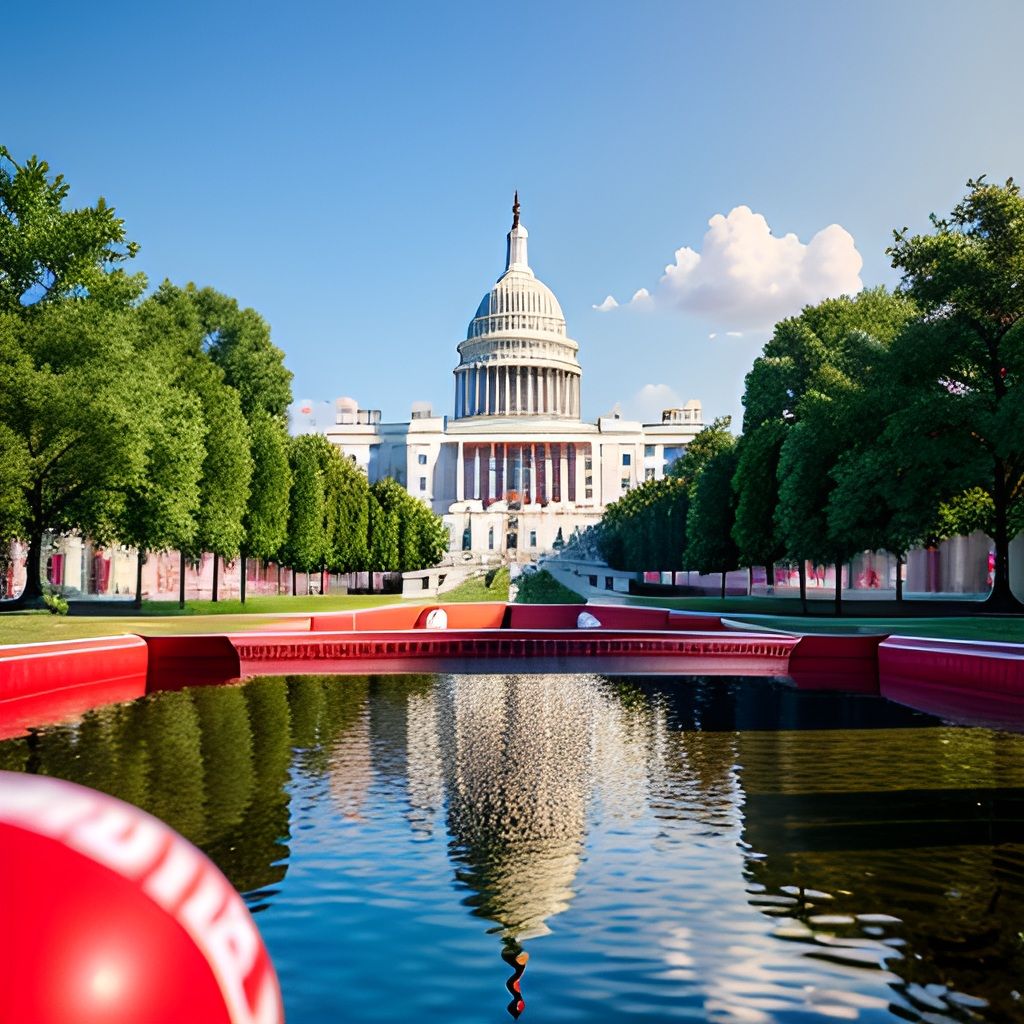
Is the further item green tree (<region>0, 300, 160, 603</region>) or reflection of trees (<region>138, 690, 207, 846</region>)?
green tree (<region>0, 300, 160, 603</region>)

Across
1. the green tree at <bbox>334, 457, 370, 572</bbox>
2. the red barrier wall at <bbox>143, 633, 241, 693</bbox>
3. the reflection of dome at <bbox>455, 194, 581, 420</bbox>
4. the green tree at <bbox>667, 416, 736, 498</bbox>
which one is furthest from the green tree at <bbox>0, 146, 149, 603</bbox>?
the reflection of dome at <bbox>455, 194, 581, 420</bbox>

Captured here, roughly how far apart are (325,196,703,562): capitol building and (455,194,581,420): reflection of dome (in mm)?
142

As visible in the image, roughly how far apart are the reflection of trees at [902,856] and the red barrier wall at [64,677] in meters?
8.88

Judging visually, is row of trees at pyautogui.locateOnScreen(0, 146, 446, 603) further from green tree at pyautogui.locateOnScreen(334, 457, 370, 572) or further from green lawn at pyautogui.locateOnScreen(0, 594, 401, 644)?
green tree at pyautogui.locateOnScreen(334, 457, 370, 572)

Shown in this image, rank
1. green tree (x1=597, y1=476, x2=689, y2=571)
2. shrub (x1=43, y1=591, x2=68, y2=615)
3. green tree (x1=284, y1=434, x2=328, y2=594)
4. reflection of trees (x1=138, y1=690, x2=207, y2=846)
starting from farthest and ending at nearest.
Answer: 1. green tree (x1=597, y1=476, x2=689, y2=571)
2. green tree (x1=284, y1=434, x2=328, y2=594)
3. shrub (x1=43, y1=591, x2=68, y2=615)
4. reflection of trees (x1=138, y1=690, x2=207, y2=846)

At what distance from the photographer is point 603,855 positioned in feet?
23.1

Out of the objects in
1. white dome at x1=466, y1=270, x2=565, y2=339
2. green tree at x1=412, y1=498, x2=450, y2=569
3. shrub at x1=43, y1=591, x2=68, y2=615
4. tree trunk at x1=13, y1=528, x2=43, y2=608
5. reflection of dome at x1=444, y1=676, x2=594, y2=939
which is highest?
white dome at x1=466, y1=270, x2=565, y2=339

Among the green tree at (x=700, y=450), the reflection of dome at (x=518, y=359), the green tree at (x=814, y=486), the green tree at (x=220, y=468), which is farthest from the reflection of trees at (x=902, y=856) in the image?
the reflection of dome at (x=518, y=359)

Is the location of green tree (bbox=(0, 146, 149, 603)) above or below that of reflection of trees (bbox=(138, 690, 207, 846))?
above

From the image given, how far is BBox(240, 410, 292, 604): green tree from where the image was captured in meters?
45.0

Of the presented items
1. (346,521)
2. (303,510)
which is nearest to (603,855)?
(303,510)

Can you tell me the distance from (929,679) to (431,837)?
12.6m

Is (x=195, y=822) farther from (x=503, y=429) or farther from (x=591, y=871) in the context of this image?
(x=503, y=429)

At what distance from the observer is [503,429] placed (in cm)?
14000
